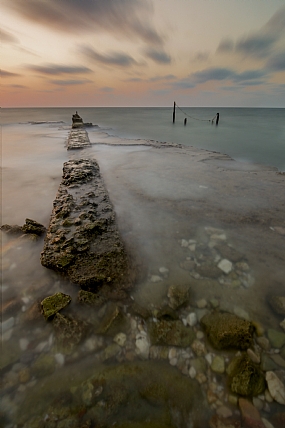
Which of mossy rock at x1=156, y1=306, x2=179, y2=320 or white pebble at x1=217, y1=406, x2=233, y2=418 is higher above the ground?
mossy rock at x1=156, y1=306, x2=179, y2=320

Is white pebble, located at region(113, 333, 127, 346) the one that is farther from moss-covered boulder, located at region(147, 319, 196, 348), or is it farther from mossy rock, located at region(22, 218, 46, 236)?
mossy rock, located at region(22, 218, 46, 236)

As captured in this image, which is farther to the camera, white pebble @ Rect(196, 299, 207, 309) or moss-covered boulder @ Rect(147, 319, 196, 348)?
white pebble @ Rect(196, 299, 207, 309)

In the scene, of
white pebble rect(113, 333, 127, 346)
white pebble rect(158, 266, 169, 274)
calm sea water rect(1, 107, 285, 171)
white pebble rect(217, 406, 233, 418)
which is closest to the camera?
white pebble rect(217, 406, 233, 418)

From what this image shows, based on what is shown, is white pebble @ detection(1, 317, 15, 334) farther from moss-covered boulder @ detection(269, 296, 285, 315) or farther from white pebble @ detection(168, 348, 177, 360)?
moss-covered boulder @ detection(269, 296, 285, 315)

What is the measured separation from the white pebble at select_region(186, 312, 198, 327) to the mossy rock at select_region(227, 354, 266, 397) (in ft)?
1.57

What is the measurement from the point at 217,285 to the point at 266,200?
3517 mm

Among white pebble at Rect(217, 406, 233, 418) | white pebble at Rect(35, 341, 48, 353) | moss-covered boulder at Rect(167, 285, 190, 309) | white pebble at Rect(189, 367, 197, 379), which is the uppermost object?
moss-covered boulder at Rect(167, 285, 190, 309)

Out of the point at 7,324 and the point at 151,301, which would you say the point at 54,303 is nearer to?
the point at 7,324

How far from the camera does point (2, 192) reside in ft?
17.7

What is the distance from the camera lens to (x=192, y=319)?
87.2 inches

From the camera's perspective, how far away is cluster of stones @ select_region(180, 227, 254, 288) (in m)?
2.73

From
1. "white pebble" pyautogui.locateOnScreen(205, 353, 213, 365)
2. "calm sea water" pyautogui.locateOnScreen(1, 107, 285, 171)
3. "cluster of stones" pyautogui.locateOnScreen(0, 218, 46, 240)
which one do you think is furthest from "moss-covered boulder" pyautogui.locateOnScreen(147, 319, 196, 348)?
"calm sea water" pyautogui.locateOnScreen(1, 107, 285, 171)

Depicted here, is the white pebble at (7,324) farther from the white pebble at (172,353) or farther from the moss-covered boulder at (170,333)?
the white pebble at (172,353)

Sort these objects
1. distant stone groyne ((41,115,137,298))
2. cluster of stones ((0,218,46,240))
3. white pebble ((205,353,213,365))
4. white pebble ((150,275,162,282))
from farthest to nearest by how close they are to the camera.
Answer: cluster of stones ((0,218,46,240)) → white pebble ((150,275,162,282)) → distant stone groyne ((41,115,137,298)) → white pebble ((205,353,213,365))
